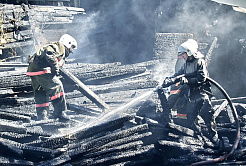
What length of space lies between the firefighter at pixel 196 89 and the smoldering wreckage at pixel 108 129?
35cm

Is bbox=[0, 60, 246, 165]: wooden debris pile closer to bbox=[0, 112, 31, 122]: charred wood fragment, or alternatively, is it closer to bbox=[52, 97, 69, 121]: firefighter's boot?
bbox=[0, 112, 31, 122]: charred wood fragment

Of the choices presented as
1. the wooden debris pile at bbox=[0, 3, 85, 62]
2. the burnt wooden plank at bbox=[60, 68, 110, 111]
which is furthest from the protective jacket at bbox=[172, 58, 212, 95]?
the wooden debris pile at bbox=[0, 3, 85, 62]

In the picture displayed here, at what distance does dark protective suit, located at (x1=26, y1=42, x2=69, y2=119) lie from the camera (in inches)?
246

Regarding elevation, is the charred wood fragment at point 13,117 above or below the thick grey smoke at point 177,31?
below

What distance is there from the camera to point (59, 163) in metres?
4.74

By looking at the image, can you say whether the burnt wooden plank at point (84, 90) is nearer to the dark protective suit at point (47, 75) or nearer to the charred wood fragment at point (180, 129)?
the dark protective suit at point (47, 75)

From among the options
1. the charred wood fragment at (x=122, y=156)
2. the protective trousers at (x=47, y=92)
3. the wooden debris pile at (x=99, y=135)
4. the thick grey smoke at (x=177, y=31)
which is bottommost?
the charred wood fragment at (x=122, y=156)

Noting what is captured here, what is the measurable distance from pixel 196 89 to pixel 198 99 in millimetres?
290

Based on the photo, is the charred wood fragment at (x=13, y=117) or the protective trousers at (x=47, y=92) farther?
the protective trousers at (x=47, y=92)

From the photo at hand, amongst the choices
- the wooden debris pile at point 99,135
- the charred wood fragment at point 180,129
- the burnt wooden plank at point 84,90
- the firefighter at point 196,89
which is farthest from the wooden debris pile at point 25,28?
the charred wood fragment at point 180,129

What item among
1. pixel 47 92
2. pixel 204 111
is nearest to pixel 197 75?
pixel 204 111

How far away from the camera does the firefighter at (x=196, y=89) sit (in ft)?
19.5

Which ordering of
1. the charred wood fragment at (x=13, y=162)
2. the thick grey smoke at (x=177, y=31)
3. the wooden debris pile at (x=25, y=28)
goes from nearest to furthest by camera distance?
the charred wood fragment at (x=13, y=162), the wooden debris pile at (x=25, y=28), the thick grey smoke at (x=177, y=31)

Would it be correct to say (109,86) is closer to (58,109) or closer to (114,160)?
(58,109)
